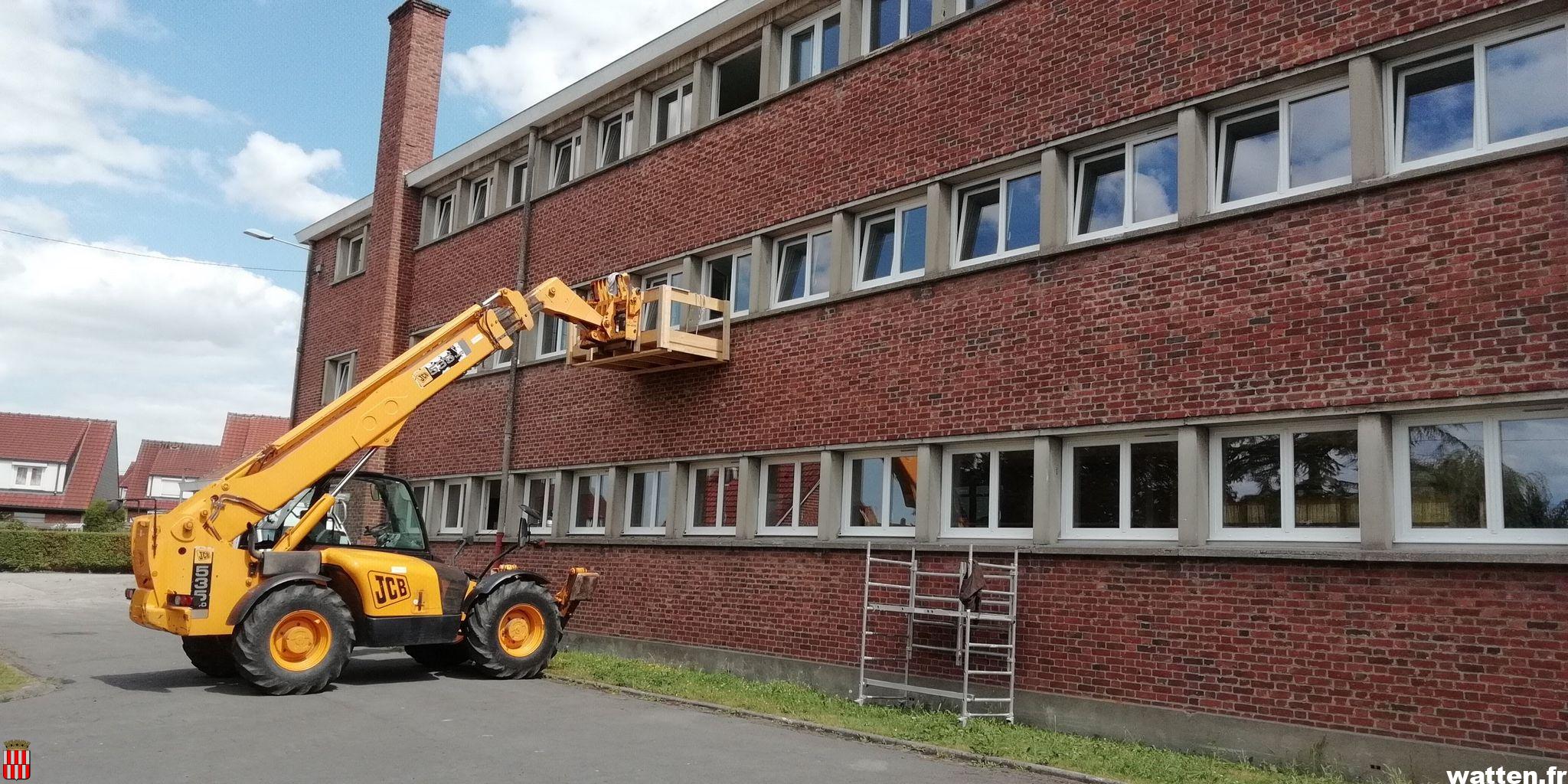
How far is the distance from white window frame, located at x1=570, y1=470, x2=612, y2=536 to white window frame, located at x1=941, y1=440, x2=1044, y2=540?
6169mm

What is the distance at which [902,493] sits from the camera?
12453mm

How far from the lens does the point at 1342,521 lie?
29.3 feet

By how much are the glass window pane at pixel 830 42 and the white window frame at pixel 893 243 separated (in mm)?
2222

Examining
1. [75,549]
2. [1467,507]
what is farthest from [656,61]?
[75,549]

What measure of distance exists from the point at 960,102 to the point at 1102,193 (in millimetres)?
1974

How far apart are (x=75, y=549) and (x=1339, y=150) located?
35.2 metres

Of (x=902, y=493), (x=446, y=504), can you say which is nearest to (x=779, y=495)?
(x=902, y=493)

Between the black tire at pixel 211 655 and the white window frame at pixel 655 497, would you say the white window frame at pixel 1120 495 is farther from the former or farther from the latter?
the black tire at pixel 211 655

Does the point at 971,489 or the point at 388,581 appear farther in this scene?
the point at 388,581

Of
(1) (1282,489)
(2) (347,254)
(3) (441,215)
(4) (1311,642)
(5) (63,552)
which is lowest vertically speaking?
(5) (63,552)

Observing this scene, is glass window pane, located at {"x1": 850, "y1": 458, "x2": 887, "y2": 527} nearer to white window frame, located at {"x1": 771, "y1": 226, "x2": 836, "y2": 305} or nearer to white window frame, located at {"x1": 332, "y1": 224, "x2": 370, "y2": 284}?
white window frame, located at {"x1": 771, "y1": 226, "x2": 836, "y2": 305}

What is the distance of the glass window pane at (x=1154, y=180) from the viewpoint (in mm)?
10570

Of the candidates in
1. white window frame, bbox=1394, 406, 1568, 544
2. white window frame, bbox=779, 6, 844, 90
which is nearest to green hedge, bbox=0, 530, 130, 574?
white window frame, bbox=779, 6, 844, 90

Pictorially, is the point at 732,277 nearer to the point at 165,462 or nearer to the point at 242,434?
the point at 242,434
